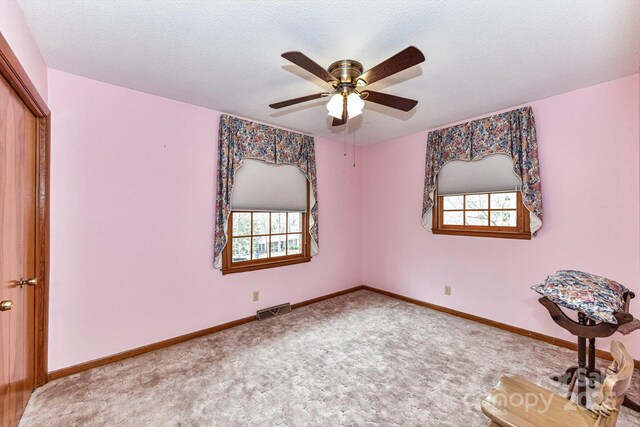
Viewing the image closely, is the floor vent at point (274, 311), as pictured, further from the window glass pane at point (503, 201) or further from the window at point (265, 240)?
the window glass pane at point (503, 201)

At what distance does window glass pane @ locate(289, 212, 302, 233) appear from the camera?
13.3 feet

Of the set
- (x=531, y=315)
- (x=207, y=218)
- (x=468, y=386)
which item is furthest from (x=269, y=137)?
(x=531, y=315)

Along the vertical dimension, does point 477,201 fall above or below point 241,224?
above

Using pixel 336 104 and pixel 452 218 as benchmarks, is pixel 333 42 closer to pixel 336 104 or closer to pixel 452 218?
pixel 336 104

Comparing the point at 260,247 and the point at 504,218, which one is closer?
the point at 504,218

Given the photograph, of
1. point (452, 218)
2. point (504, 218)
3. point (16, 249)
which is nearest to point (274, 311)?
point (16, 249)

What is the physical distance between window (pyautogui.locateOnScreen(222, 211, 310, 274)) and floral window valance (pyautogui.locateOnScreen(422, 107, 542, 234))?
177cm

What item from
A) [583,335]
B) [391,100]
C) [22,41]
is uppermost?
[22,41]

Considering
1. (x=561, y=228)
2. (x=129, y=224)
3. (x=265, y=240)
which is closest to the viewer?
(x=129, y=224)

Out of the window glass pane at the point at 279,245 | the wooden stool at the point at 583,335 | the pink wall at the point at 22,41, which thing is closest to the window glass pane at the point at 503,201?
the wooden stool at the point at 583,335

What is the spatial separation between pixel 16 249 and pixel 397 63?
2.65 meters

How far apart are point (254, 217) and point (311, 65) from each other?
7.65 feet

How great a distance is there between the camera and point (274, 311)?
365 cm

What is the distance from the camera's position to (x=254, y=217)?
3650 mm
